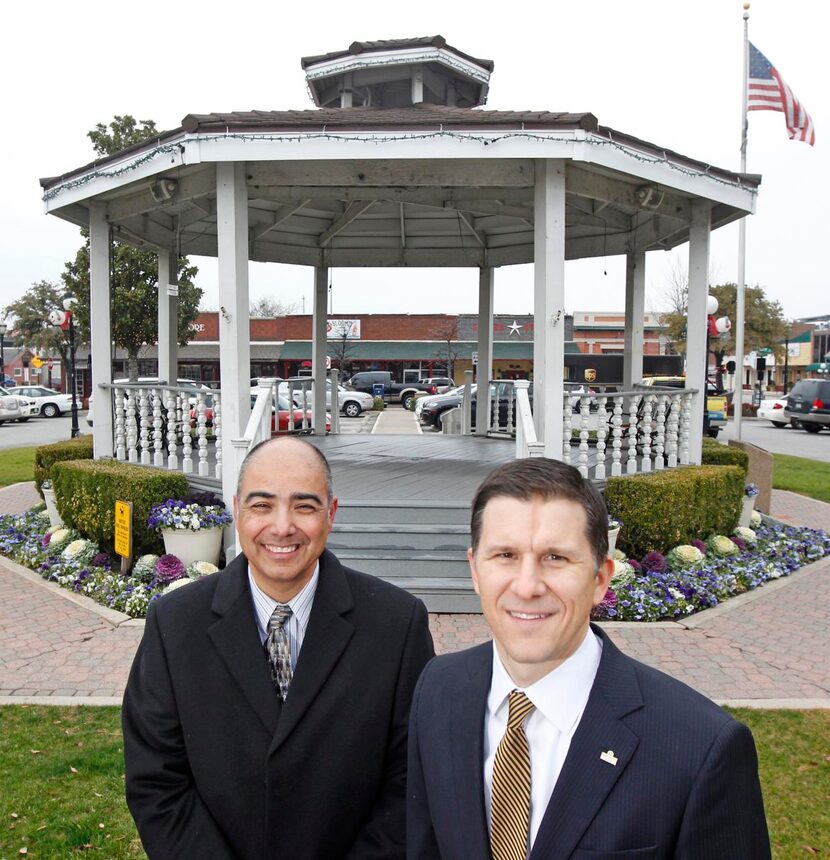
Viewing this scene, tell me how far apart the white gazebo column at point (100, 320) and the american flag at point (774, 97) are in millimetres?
11079

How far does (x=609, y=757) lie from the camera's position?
1.43 m

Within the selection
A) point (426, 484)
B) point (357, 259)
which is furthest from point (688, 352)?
point (357, 259)

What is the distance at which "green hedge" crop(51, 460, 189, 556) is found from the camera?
7.29 metres

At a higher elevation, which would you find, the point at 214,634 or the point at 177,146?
the point at 177,146

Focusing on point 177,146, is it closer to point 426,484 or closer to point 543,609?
point 426,484

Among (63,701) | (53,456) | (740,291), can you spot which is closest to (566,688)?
(63,701)

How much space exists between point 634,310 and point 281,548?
10.1 m

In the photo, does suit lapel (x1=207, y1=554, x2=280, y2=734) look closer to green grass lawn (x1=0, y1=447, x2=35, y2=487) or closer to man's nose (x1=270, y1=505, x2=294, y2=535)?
man's nose (x1=270, y1=505, x2=294, y2=535)

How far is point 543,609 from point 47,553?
7.92 meters

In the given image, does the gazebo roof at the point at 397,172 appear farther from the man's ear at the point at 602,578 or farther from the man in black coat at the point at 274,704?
the man's ear at the point at 602,578

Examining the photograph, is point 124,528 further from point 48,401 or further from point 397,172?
point 48,401

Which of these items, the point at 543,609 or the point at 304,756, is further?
the point at 304,756

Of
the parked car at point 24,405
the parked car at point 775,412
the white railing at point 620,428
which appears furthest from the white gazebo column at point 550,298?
the parked car at point 24,405

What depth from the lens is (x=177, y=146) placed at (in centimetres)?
699
